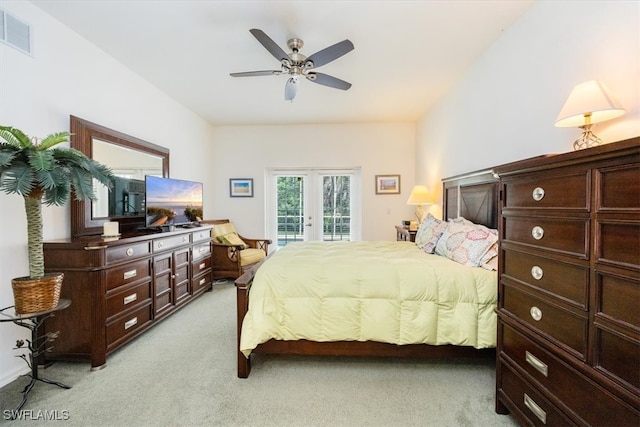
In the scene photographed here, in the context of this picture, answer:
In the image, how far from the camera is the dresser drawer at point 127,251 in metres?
2.17

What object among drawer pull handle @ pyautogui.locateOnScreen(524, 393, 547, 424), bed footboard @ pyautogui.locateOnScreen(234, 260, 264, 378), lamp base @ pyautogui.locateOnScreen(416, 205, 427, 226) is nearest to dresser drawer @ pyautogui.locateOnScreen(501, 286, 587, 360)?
drawer pull handle @ pyautogui.locateOnScreen(524, 393, 547, 424)

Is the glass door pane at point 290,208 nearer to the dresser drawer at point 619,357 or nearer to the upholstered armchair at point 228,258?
the upholstered armchair at point 228,258

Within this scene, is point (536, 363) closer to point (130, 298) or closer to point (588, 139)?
point (588, 139)

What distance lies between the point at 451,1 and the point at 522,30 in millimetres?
696

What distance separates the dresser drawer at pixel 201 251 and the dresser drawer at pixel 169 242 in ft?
0.87

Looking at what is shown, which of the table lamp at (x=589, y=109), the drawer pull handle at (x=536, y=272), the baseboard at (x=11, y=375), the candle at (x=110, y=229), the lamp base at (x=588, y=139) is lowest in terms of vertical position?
the baseboard at (x=11, y=375)

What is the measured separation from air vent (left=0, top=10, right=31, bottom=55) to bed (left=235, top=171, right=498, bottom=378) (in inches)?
93.4

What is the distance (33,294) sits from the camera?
1686 mm

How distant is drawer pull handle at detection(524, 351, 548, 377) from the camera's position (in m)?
1.27

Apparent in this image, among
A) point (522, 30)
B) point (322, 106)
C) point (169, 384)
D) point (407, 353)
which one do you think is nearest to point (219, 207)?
point (322, 106)

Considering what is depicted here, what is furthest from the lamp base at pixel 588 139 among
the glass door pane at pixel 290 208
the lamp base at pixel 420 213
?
the glass door pane at pixel 290 208

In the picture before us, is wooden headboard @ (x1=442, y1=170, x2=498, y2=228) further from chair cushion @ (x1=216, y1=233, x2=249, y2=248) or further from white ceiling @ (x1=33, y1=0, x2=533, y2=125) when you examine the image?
chair cushion @ (x1=216, y1=233, x2=249, y2=248)

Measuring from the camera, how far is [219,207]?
5363 mm

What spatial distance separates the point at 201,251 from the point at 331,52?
9.66 ft
